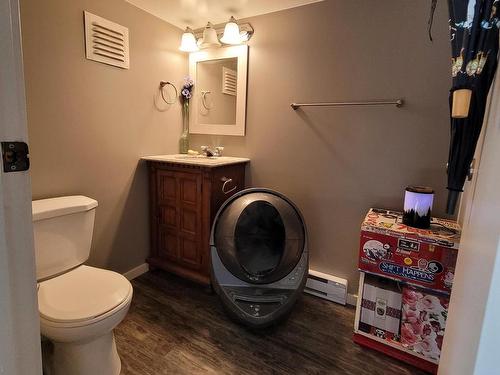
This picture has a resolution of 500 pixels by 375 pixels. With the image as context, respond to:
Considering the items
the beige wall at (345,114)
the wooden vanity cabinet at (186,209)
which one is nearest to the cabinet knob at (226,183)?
the wooden vanity cabinet at (186,209)

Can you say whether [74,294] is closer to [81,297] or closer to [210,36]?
[81,297]

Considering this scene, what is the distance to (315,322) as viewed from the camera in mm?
1872

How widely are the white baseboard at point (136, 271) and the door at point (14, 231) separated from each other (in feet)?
5.61

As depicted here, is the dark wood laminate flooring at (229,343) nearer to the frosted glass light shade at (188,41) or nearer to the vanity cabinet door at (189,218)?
the vanity cabinet door at (189,218)

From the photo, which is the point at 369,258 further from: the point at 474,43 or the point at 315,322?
the point at 474,43

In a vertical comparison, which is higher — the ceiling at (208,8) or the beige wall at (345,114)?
the ceiling at (208,8)

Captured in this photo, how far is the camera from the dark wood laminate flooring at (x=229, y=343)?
1494 millimetres

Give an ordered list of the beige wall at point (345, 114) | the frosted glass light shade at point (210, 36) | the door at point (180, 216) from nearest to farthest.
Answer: the beige wall at point (345, 114) < the door at point (180, 216) < the frosted glass light shade at point (210, 36)

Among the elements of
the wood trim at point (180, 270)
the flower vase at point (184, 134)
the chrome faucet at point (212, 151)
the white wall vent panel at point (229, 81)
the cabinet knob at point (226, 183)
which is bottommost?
the wood trim at point (180, 270)

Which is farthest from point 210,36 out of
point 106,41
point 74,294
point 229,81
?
point 74,294

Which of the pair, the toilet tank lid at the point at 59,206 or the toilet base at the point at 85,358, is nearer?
the toilet base at the point at 85,358

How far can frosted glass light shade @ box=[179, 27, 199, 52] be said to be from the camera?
2342mm

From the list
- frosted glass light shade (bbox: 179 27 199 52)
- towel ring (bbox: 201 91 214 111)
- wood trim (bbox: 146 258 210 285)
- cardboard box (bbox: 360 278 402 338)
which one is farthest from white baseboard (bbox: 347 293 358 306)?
frosted glass light shade (bbox: 179 27 199 52)

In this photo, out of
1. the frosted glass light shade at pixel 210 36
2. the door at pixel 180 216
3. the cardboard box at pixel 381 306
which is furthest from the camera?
the frosted glass light shade at pixel 210 36
